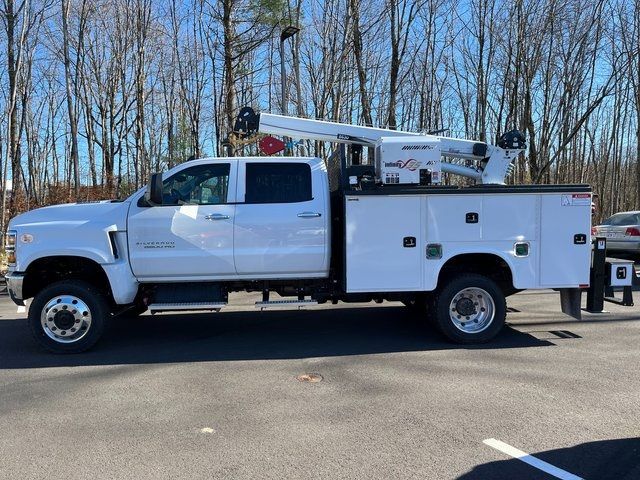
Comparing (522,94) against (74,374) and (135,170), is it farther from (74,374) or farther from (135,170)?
(74,374)

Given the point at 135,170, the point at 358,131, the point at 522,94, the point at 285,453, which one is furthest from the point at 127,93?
the point at 285,453

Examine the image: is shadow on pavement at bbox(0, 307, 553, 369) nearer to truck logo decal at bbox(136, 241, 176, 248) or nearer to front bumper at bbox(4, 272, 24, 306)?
front bumper at bbox(4, 272, 24, 306)

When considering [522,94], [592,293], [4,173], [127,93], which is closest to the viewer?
[592,293]

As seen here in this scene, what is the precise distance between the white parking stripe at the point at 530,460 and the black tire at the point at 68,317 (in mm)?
4577

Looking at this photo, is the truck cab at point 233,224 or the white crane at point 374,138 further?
the white crane at point 374,138

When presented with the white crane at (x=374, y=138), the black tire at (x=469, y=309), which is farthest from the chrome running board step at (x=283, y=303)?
the white crane at (x=374, y=138)

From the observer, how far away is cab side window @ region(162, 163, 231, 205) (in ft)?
21.4

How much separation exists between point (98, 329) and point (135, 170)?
21.1 meters

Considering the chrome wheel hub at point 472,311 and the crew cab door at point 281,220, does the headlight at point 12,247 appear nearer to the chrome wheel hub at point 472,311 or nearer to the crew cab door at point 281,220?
the crew cab door at point 281,220

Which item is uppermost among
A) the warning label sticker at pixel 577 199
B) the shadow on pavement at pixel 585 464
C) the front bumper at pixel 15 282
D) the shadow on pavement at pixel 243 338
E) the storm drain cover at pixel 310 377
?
the warning label sticker at pixel 577 199

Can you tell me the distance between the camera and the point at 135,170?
85.1ft

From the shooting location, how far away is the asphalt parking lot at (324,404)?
11.9 feet

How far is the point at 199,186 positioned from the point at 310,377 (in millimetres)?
2727

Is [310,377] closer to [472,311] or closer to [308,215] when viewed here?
[308,215]
